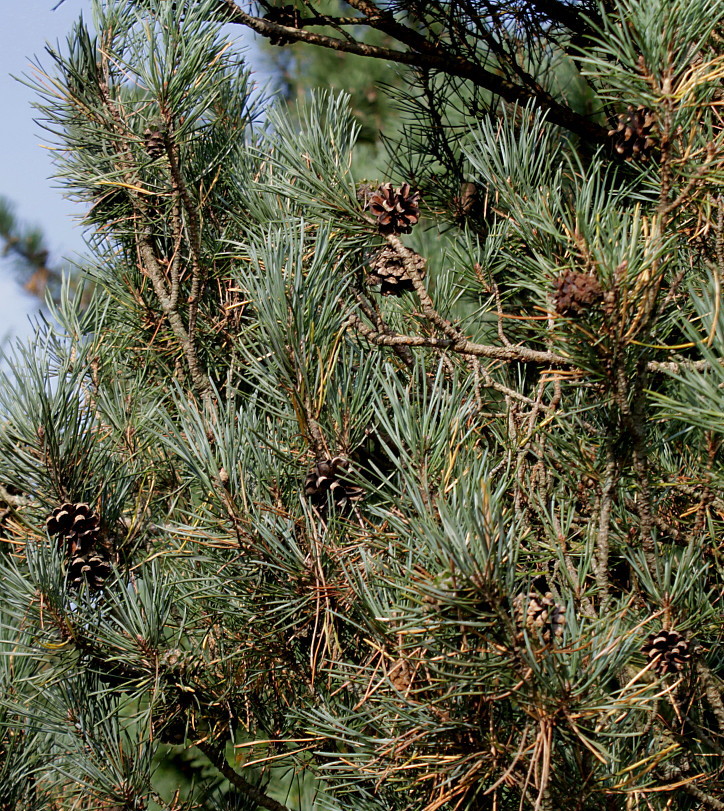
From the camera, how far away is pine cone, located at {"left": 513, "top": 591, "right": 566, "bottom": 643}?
1.74ft

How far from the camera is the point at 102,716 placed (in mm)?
785

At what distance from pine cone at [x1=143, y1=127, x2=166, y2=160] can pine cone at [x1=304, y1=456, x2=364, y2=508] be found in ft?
Result: 1.27

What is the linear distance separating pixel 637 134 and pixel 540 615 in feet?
1.40

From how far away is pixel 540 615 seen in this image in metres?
0.55

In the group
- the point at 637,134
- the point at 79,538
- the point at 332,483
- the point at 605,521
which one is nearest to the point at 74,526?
the point at 79,538

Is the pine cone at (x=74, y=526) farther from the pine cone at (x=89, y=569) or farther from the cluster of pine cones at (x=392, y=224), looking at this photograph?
the cluster of pine cones at (x=392, y=224)

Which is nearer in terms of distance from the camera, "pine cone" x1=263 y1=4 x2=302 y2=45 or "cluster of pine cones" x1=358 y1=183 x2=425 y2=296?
"cluster of pine cones" x1=358 y1=183 x2=425 y2=296

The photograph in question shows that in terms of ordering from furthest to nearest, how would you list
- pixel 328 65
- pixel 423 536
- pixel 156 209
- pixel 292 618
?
pixel 328 65, pixel 156 209, pixel 292 618, pixel 423 536

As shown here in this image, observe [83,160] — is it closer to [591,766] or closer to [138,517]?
[138,517]

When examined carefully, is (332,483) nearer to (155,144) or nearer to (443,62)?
(155,144)

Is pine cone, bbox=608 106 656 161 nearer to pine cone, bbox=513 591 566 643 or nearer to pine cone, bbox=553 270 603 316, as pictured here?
pine cone, bbox=553 270 603 316

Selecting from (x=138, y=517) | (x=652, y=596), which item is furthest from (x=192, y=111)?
(x=652, y=596)

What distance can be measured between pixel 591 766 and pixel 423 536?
23 centimetres

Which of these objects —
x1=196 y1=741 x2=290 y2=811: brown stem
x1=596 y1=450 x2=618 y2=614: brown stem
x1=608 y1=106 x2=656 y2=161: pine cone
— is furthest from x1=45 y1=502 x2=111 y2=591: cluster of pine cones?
x1=608 y1=106 x2=656 y2=161: pine cone
